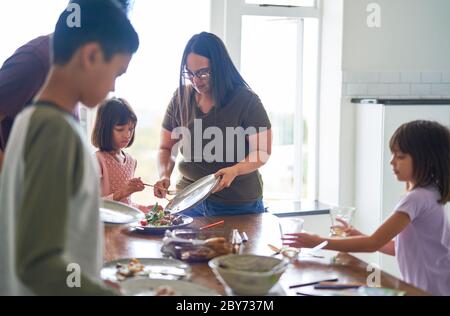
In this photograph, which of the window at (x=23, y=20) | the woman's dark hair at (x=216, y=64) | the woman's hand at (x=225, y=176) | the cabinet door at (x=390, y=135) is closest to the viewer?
the woman's hand at (x=225, y=176)

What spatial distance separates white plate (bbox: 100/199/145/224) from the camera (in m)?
2.31

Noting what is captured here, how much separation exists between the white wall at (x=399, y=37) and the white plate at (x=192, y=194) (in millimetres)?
1806

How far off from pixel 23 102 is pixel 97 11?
3.20 feet

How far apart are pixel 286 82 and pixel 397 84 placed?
0.71 m

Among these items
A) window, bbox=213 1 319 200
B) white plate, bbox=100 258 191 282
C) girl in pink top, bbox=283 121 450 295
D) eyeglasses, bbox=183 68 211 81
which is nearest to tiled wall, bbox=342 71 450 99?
window, bbox=213 1 319 200

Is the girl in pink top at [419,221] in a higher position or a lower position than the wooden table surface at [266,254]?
higher

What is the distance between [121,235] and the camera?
2152 millimetres

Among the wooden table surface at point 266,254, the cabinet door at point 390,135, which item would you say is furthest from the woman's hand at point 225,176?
the cabinet door at point 390,135

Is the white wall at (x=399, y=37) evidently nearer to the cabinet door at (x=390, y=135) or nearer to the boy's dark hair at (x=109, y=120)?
the cabinet door at (x=390, y=135)

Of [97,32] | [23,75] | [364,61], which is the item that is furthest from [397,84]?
[97,32]

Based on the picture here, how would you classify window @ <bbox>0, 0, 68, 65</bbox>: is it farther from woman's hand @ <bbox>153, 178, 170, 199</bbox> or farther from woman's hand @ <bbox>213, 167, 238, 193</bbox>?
woman's hand @ <bbox>213, 167, 238, 193</bbox>

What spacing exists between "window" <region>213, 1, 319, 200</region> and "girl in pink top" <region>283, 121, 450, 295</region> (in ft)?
6.76

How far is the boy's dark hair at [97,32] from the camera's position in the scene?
3.76 feet

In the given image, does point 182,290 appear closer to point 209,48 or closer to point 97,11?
point 97,11
